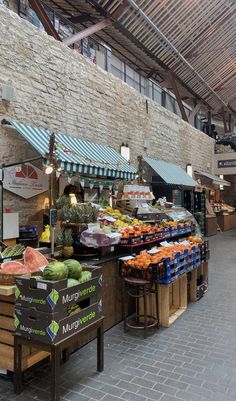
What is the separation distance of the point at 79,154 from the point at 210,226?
9351 mm

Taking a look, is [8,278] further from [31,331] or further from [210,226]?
[210,226]

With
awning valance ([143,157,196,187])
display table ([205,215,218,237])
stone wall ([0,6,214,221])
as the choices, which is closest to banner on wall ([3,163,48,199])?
stone wall ([0,6,214,221])

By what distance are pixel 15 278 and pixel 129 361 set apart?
144 cm

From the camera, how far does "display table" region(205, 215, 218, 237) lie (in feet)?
44.6

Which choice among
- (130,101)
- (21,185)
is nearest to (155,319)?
(21,185)

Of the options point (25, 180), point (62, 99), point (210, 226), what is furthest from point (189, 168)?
point (25, 180)

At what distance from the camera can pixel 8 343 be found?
2932mm

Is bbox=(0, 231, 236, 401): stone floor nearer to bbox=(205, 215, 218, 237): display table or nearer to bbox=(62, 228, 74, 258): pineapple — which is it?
bbox=(62, 228, 74, 258): pineapple

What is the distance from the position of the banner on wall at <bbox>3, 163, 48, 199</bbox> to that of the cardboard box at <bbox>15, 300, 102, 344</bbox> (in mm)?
3143

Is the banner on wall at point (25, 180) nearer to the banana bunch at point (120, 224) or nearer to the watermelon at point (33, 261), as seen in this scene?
the banana bunch at point (120, 224)

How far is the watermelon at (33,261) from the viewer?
10.1 feet

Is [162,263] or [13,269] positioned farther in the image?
[162,263]

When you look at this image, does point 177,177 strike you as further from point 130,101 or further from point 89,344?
point 89,344

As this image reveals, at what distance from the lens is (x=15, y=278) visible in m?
2.84
